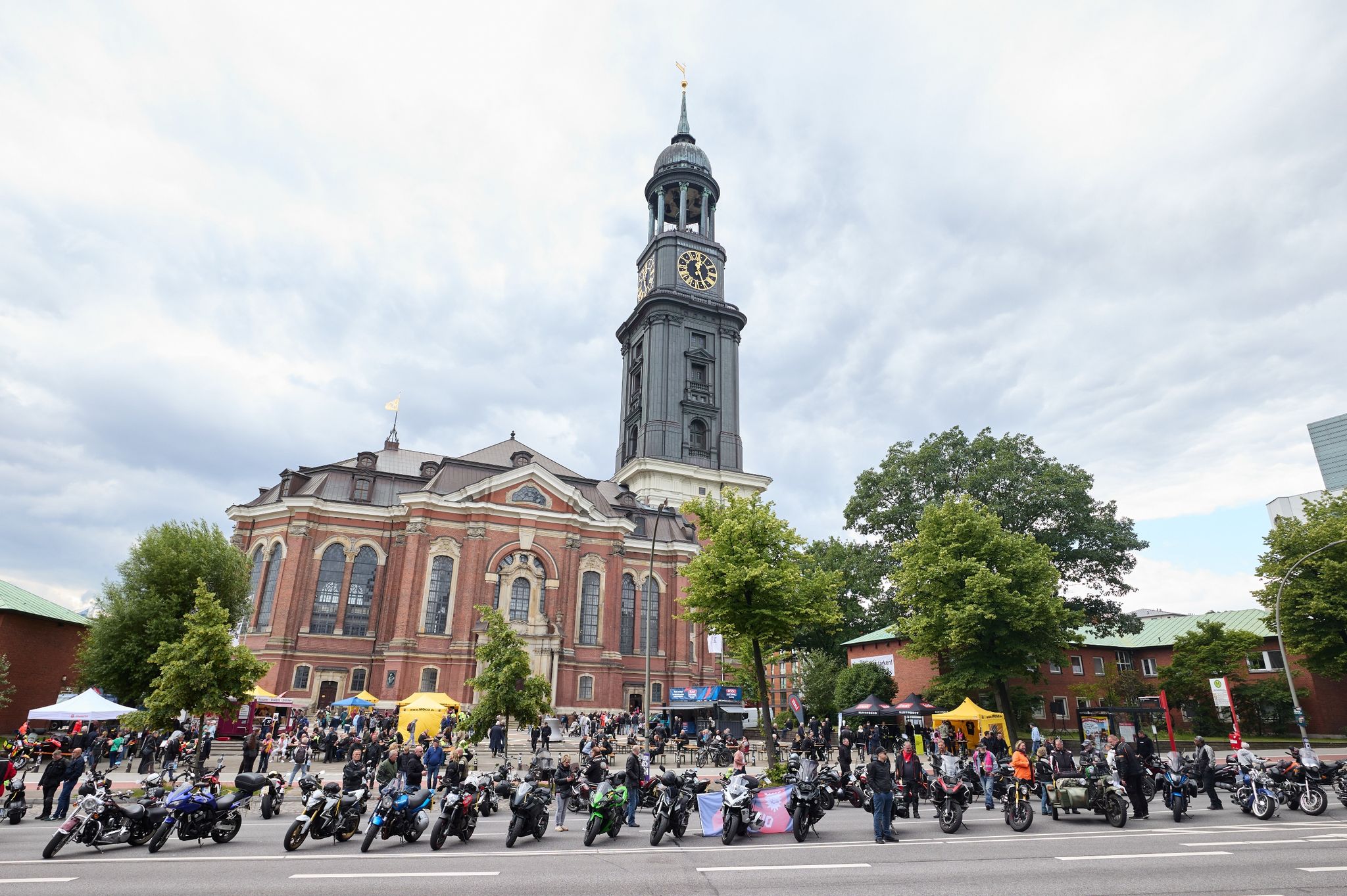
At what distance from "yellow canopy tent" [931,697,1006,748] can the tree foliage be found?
17.5 metres

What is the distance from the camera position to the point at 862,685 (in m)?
44.0

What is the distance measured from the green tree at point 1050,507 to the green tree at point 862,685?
8.84 meters

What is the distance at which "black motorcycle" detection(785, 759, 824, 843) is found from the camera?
13789 mm

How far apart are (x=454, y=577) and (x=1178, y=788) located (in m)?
39.3

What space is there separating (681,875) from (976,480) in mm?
37209

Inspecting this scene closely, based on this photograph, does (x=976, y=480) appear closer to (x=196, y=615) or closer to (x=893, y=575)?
(x=893, y=575)

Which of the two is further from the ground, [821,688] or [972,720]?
[821,688]

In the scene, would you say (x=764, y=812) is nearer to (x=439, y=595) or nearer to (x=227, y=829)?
(x=227, y=829)

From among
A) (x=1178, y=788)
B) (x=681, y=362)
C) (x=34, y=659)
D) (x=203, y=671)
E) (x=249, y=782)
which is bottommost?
(x=1178, y=788)

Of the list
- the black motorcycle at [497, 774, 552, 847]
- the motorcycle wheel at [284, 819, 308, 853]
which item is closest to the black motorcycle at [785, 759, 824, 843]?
the black motorcycle at [497, 774, 552, 847]

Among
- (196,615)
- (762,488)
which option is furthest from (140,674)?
(762,488)

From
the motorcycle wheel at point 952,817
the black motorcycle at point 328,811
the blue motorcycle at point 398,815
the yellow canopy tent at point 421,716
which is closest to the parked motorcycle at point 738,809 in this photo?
the motorcycle wheel at point 952,817

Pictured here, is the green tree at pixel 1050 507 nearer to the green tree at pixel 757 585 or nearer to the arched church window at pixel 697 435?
the green tree at pixel 757 585

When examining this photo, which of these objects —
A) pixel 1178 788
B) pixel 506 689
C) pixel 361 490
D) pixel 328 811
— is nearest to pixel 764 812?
pixel 328 811
